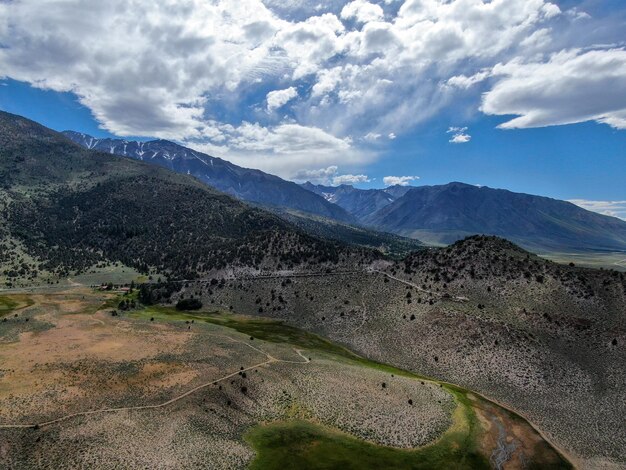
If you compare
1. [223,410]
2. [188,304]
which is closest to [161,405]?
[223,410]

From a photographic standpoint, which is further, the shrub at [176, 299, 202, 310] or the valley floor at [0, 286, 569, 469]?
the shrub at [176, 299, 202, 310]

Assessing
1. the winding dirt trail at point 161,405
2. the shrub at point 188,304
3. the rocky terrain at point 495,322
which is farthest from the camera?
the shrub at point 188,304

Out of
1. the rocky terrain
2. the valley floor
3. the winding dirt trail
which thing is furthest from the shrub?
the winding dirt trail

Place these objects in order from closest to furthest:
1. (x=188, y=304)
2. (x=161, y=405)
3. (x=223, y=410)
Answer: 1. (x=161, y=405)
2. (x=223, y=410)
3. (x=188, y=304)

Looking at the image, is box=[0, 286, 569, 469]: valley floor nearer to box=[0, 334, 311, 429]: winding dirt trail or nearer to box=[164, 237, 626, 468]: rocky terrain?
box=[0, 334, 311, 429]: winding dirt trail

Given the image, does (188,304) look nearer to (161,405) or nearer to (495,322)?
(161,405)

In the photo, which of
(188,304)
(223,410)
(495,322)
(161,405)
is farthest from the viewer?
(188,304)

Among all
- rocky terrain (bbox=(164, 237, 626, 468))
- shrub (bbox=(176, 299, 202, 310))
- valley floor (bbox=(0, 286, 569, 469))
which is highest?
rocky terrain (bbox=(164, 237, 626, 468))

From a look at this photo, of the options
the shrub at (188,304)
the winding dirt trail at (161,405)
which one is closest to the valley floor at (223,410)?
the winding dirt trail at (161,405)

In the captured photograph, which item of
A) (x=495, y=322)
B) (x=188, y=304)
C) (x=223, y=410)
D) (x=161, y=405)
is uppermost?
(x=495, y=322)

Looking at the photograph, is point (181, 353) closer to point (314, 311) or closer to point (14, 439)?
point (14, 439)

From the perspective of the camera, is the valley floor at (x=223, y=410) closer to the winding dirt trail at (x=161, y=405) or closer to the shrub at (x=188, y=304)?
the winding dirt trail at (x=161, y=405)
